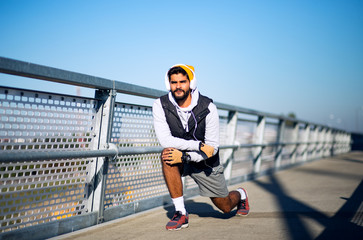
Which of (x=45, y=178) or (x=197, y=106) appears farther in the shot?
(x=197, y=106)

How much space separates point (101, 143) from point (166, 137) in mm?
648

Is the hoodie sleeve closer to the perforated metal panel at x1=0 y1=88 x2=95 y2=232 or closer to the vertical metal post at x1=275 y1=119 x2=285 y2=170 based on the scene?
the perforated metal panel at x1=0 y1=88 x2=95 y2=232

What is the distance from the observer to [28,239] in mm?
2832

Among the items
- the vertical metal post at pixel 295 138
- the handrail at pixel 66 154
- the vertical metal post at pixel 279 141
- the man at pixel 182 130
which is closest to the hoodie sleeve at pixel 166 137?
the man at pixel 182 130

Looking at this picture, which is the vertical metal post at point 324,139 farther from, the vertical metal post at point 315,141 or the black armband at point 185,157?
the black armband at point 185,157

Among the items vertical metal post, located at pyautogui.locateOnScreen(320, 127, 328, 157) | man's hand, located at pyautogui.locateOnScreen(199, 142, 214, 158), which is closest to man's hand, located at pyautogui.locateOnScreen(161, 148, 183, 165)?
man's hand, located at pyautogui.locateOnScreen(199, 142, 214, 158)

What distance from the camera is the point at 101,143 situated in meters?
3.54

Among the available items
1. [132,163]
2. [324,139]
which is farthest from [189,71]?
[324,139]

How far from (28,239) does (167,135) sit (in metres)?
1.49

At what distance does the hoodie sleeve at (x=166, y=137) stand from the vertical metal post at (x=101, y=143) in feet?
1.52

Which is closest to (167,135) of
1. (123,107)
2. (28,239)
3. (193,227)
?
(123,107)

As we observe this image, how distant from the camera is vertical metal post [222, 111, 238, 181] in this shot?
6523 mm

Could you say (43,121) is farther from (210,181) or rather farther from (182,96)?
(210,181)

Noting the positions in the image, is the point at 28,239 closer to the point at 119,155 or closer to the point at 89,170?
the point at 89,170
